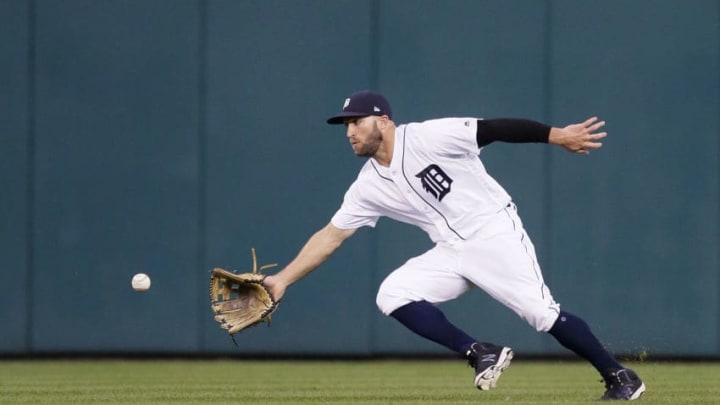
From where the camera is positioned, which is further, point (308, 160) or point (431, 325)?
point (308, 160)

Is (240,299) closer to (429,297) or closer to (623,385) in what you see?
(429,297)

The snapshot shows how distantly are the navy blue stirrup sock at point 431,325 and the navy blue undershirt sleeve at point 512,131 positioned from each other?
82 centimetres

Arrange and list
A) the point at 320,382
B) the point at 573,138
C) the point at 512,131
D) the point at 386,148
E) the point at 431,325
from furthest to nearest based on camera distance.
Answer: the point at 320,382
the point at 386,148
the point at 431,325
the point at 512,131
the point at 573,138

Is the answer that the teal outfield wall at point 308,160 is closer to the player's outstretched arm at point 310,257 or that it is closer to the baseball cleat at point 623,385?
the player's outstretched arm at point 310,257

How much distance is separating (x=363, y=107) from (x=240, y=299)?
128 cm

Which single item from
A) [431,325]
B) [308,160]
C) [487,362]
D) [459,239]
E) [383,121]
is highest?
[383,121]

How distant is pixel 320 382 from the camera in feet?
28.1

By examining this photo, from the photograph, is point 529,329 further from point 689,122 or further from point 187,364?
point 187,364

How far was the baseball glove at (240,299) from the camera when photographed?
677 cm

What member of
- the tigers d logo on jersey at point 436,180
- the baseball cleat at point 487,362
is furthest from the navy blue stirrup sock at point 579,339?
the tigers d logo on jersey at point 436,180

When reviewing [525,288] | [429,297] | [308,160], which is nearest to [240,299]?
[429,297]

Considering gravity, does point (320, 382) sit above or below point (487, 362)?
below

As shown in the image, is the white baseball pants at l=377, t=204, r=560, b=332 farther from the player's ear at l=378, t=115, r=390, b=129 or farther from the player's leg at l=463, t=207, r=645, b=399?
the player's ear at l=378, t=115, r=390, b=129

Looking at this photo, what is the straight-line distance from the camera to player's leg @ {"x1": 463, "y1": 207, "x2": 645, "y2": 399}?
20.4 feet
